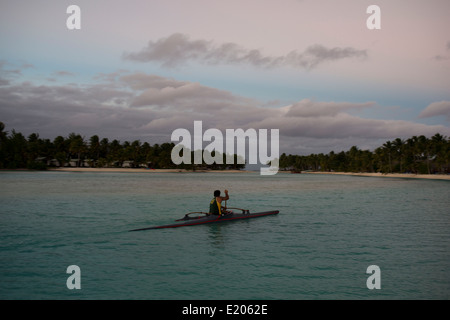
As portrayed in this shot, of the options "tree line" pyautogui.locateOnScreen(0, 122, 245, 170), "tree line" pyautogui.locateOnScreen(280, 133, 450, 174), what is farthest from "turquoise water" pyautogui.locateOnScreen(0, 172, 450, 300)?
"tree line" pyautogui.locateOnScreen(0, 122, 245, 170)

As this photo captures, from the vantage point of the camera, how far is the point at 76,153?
17462 centimetres

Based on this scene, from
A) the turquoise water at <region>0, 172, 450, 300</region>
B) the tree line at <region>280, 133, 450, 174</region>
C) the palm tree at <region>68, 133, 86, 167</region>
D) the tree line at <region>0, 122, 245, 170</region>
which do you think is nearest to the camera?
the turquoise water at <region>0, 172, 450, 300</region>

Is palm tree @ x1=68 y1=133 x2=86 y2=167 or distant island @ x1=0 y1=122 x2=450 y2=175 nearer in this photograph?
distant island @ x1=0 y1=122 x2=450 y2=175

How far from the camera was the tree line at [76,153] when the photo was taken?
469 feet

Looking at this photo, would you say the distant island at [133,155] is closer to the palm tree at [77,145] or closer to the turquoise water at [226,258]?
the palm tree at [77,145]

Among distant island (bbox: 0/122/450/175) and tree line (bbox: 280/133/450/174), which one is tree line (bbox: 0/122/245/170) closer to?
distant island (bbox: 0/122/450/175)

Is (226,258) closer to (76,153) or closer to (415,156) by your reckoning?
(415,156)

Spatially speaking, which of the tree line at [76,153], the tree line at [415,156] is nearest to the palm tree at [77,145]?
the tree line at [76,153]

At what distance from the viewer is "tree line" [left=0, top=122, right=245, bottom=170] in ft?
469

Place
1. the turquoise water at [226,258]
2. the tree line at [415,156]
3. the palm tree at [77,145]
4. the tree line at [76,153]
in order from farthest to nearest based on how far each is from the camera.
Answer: the palm tree at [77,145] → the tree line at [76,153] → the tree line at [415,156] → the turquoise water at [226,258]
